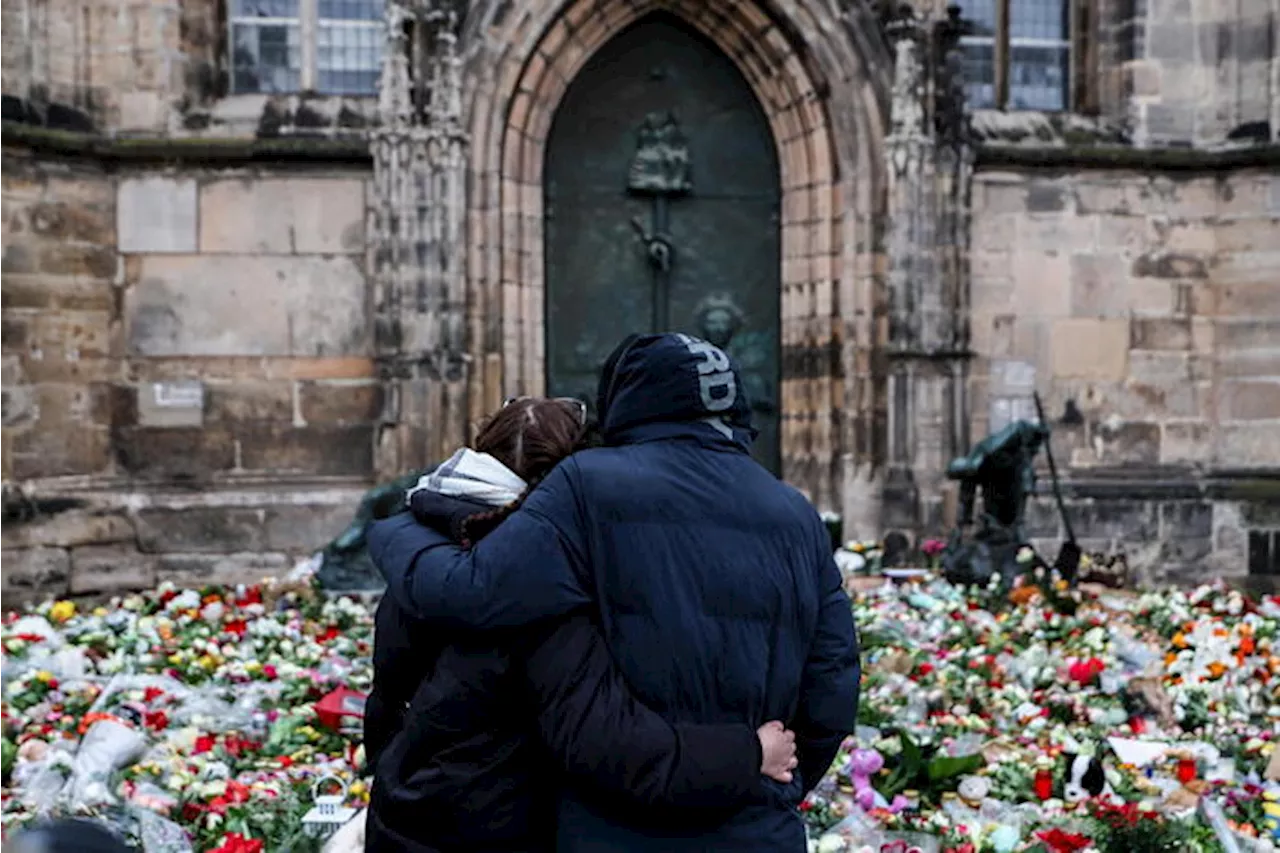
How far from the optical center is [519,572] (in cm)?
264

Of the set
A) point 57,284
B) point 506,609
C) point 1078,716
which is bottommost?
point 1078,716

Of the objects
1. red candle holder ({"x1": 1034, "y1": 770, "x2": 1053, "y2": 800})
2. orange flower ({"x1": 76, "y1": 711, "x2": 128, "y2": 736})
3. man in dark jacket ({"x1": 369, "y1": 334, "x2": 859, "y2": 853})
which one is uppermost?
man in dark jacket ({"x1": 369, "y1": 334, "x2": 859, "y2": 853})

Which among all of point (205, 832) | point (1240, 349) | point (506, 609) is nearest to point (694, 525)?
point (506, 609)

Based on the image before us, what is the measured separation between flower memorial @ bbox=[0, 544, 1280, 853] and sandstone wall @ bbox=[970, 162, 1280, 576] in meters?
2.30

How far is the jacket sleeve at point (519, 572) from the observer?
2.64 m

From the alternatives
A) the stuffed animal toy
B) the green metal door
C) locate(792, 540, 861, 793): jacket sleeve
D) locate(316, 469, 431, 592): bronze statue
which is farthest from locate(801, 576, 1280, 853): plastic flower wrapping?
the green metal door

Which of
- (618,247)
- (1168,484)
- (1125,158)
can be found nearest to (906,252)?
(1125,158)

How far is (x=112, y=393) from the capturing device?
10328 millimetres

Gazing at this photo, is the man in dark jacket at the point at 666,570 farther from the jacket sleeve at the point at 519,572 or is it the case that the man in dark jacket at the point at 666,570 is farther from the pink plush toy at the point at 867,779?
the pink plush toy at the point at 867,779

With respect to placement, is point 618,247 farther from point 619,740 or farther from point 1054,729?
point 619,740

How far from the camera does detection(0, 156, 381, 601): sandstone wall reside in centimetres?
1009

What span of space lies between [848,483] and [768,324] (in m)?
1.36

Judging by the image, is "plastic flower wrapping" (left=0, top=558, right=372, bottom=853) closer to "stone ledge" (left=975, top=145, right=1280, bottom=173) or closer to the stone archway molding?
the stone archway molding

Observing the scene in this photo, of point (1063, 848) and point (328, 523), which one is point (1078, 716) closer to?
point (1063, 848)
